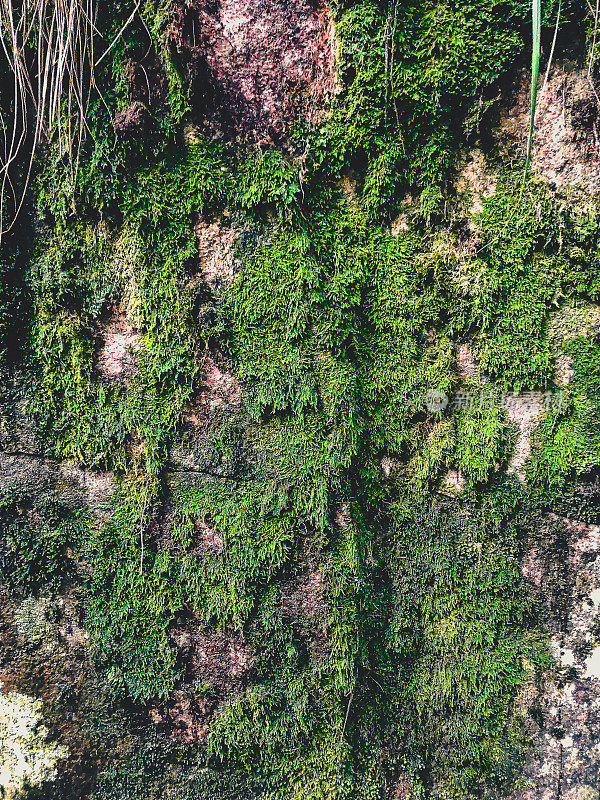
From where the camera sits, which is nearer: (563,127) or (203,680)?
(563,127)

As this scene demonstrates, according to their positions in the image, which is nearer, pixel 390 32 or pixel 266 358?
pixel 390 32

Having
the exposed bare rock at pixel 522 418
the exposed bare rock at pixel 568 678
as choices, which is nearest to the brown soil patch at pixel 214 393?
the exposed bare rock at pixel 522 418

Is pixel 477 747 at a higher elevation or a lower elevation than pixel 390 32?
lower

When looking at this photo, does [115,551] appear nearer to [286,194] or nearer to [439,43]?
[286,194]

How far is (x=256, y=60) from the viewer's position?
1686 mm

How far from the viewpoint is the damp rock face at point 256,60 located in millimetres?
1663

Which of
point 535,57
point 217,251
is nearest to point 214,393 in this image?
point 217,251

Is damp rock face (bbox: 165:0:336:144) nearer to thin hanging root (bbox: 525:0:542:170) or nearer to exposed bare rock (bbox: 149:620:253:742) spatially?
thin hanging root (bbox: 525:0:542:170)

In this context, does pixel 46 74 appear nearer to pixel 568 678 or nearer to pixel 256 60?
Answer: pixel 256 60

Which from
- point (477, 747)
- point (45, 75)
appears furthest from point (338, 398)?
point (45, 75)

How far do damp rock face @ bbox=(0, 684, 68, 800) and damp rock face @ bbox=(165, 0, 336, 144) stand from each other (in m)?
2.46

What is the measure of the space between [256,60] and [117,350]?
1252 mm

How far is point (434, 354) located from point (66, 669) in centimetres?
203

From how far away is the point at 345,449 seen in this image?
1.80 metres
